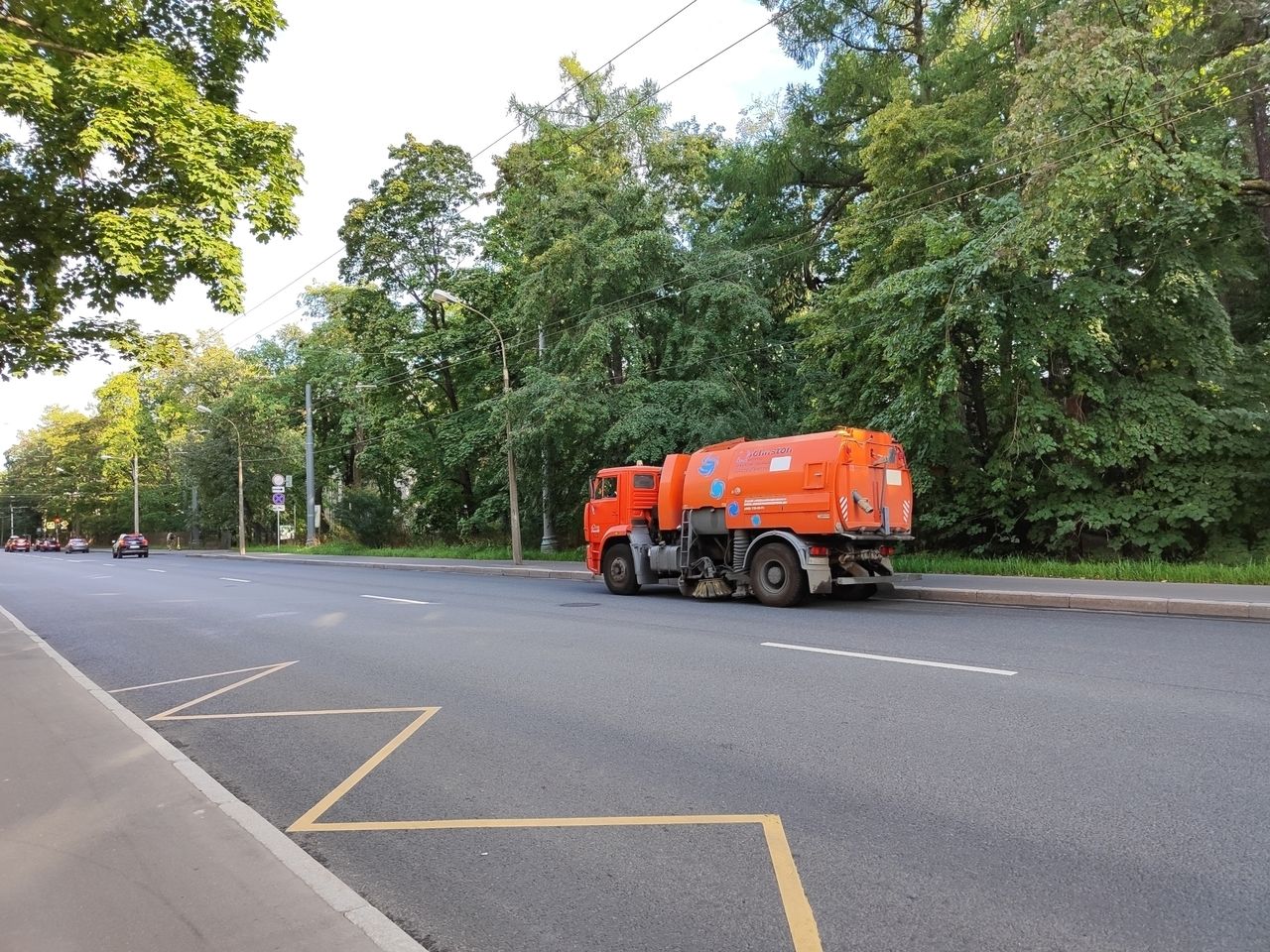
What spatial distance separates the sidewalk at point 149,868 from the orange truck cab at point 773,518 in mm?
9613

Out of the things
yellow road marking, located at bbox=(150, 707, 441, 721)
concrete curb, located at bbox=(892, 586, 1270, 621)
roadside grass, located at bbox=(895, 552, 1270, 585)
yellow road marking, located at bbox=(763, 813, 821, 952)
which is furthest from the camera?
roadside grass, located at bbox=(895, 552, 1270, 585)

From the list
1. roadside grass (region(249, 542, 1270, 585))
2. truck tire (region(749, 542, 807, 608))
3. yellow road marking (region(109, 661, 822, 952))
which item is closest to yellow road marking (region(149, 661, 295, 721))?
yellow road marking (region(109, 661, 822, 952))

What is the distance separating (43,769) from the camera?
4.97m

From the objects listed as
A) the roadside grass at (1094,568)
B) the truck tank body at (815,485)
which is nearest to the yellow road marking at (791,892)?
the truck tank body at (815,485)

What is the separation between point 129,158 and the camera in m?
9.42

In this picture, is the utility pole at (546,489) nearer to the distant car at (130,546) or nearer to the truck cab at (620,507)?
the truck cab at (620,507)

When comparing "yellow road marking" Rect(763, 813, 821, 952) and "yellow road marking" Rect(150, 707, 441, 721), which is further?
"yellow road marking" Rect(150, 707, 441, 721)

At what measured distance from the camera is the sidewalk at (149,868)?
2902 millimetres

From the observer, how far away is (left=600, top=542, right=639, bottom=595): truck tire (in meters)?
16.0

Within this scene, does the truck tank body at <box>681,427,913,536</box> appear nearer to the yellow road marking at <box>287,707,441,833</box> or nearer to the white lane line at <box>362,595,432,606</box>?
the white lane line at <box>362,595,432,606</box>

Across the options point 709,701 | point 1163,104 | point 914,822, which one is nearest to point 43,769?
point 709,701

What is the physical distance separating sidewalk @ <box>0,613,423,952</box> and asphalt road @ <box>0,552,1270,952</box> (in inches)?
9.4

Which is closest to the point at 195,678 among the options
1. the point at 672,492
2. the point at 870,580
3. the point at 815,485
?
the point at 815,485

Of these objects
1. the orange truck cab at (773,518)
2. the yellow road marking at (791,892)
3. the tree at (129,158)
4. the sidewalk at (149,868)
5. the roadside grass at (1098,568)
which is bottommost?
the yellow road marking at (791,892)
